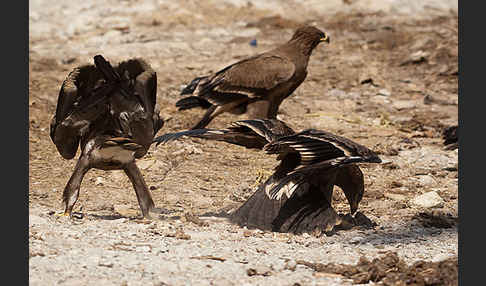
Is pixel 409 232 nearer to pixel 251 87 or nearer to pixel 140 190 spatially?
pixel 140 190

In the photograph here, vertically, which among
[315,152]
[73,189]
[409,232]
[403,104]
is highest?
[315,152]

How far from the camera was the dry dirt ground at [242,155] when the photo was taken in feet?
15.0

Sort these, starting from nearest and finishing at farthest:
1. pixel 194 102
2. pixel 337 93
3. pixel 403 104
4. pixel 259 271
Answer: pixel 259 271 → pixel 194 102 → pixel 403 104 → pixel 337 93

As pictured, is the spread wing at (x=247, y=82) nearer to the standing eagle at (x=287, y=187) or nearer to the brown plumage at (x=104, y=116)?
the standing eagle at (x=287, y=187)

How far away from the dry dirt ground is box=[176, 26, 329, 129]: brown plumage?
0.50 metres

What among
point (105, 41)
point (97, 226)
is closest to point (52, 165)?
point (97, 226)

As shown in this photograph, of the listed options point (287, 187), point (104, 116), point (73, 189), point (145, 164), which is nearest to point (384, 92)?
point (145, 164)

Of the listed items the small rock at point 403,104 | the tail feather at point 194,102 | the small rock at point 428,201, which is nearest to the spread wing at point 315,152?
the small rock at point 428,201

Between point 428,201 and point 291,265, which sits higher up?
point 291,265

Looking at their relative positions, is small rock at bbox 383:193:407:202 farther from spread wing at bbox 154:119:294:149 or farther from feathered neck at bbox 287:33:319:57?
feathered neck at bbox 287:33:319:57

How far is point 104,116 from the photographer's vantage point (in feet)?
18.0

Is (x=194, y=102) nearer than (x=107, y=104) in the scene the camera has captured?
No

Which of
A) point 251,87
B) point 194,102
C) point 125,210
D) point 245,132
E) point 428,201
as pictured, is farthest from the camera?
point 194,102

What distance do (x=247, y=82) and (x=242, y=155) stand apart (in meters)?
0.78
